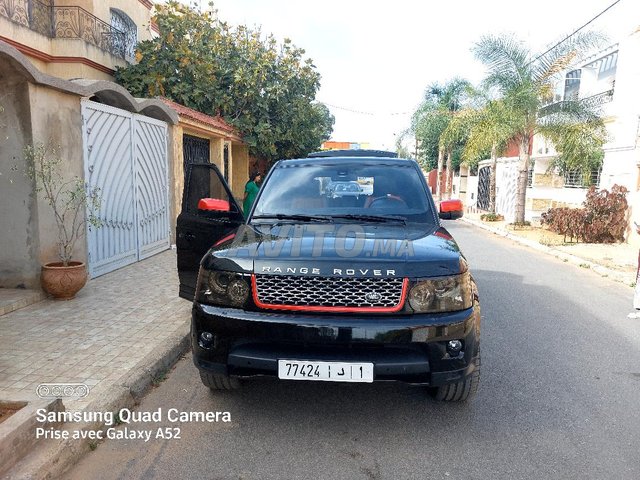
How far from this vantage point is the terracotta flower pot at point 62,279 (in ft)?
18.4

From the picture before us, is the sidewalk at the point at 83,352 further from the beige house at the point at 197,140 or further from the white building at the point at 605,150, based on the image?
the white building at the point at 605,150

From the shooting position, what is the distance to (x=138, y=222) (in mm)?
8344

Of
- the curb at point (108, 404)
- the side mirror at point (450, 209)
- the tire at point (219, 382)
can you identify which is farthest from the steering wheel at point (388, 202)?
the curb at point (108, 404)

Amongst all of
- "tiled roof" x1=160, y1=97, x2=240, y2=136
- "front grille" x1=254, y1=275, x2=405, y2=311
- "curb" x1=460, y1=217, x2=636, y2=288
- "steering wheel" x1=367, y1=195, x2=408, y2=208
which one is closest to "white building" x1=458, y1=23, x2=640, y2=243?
"curb" x1=460, y1=217, x2=636, y2=288

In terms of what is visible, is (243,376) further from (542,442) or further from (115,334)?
(115,334)

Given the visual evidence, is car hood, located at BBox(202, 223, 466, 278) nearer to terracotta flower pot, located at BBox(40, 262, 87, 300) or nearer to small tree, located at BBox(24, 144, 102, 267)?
terracotta flower pot, located at BBox(40, 262, 87, 300)

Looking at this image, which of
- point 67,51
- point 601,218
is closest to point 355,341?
point 601,218

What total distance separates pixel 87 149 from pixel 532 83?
45.4 feet

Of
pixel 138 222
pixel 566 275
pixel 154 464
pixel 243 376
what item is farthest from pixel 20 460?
pixel 566 275

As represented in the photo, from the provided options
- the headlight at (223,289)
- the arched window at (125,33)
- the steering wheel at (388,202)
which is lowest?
the headlight at (223,289)

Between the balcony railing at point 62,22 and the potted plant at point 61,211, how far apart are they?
31.3ft

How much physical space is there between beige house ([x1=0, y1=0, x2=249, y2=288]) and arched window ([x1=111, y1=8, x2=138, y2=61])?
2336 mm

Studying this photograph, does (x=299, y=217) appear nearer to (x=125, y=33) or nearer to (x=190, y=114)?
(x=190, y=114)

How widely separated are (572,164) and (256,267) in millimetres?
15045
